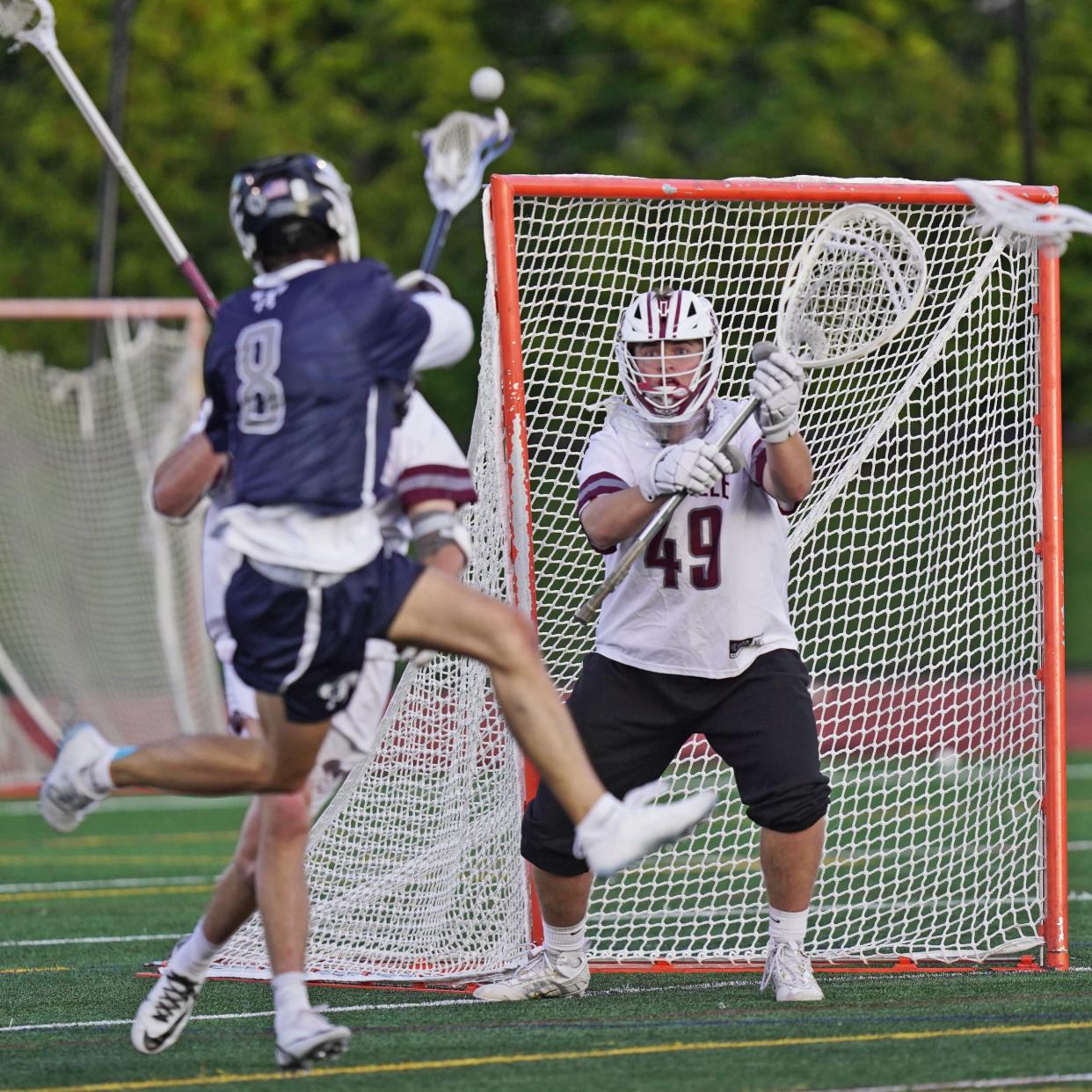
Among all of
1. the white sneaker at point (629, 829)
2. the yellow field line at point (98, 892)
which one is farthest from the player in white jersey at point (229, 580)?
the yellow field line at point (98, 892)

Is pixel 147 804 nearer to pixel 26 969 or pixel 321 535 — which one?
pixel 26 969

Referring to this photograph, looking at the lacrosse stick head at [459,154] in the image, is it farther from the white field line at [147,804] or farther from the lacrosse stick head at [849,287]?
the white field line at [147,804]

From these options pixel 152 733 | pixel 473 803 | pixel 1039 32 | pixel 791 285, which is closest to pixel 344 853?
pixel 473 803

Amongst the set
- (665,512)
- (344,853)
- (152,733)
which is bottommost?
(152,733)

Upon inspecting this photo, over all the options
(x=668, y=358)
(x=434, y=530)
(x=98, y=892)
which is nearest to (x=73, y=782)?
(x=434, y=530)

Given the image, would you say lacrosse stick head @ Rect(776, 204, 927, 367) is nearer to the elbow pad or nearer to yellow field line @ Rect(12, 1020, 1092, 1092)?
the elbow pad

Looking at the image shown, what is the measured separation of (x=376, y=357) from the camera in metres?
4.11

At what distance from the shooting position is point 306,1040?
160 inches

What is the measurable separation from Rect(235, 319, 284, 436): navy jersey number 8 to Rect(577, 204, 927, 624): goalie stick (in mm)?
1778

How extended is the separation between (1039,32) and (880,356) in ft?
56.9

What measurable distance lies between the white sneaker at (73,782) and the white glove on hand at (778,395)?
173cm

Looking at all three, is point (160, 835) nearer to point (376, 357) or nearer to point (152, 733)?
point (152, 733)

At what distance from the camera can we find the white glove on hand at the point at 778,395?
4.97m

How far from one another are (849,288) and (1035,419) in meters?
0.65
